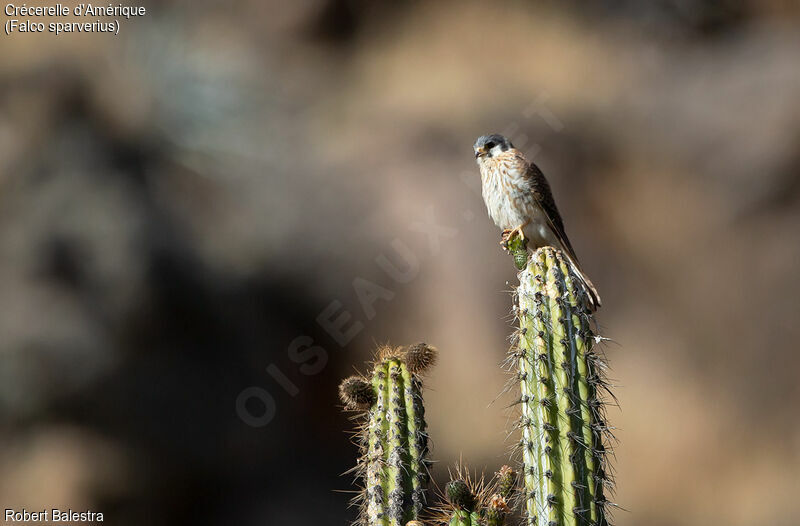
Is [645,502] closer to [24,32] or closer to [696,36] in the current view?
[696,36]

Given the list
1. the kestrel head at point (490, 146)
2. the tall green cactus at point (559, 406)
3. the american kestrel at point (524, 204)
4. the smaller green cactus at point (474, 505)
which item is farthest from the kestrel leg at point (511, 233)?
the smaller green cactus at point (474, 505)

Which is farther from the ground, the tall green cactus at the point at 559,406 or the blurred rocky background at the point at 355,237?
the blurred rocky background at the point at 355,237

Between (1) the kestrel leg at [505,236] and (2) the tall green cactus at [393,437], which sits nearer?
(2) the tall green cactus at [393,437]

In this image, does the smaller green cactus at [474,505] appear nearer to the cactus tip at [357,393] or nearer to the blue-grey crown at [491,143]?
the cactus tip at [357,393]

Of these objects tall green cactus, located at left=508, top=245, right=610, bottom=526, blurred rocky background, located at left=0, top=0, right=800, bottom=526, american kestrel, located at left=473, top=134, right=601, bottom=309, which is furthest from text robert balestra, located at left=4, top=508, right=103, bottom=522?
tall green cactus, located at left=508, top=245, right=610, bottom=526

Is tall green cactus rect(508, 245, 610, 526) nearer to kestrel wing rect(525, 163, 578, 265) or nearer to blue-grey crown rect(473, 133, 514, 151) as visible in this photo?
kestrel wing rect(525, 163, 578, 265)

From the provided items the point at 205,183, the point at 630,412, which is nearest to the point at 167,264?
the point at 205,183

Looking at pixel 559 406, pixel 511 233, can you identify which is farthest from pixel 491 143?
pixel 559 406
